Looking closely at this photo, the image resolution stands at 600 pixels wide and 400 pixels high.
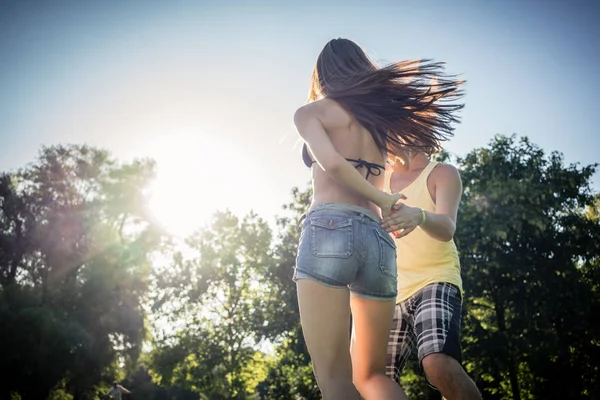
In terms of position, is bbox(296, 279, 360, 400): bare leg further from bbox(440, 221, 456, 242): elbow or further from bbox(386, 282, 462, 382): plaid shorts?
bbox(440, 221, 456, 242): elbow

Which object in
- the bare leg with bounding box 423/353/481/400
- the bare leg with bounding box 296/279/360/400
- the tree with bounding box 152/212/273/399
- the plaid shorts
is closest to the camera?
the bare leg with bounding box 296/279/360/400

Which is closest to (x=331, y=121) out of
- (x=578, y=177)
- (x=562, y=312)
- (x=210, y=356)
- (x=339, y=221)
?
(x=339, y=221)

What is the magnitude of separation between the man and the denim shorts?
16 cm

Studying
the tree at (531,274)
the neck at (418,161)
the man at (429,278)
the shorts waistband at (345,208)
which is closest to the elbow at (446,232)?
the man at (429,278)

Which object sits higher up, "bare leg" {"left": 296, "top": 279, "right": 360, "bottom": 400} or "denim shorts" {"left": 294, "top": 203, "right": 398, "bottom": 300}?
"denim shorts" {"left": 294, "top": 203, "right": 398, "bottom": 300}

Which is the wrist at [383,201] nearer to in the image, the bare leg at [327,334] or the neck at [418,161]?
the bare leg at [327,334]

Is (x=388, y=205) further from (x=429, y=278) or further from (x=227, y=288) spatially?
(x=227, y=288)

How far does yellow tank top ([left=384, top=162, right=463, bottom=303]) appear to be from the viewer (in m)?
3.05

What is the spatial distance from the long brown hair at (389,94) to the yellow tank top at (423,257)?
508 mm

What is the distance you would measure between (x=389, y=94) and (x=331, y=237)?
1034 mm

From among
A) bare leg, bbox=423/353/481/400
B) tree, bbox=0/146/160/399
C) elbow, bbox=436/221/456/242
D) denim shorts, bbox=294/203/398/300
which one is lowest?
bare leg, bbox=423/353/481/400

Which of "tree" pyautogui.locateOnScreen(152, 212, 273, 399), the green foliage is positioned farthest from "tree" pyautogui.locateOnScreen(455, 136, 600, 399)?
"tree" pyautogui.locateOnScreen(152, 212, 273, 399)

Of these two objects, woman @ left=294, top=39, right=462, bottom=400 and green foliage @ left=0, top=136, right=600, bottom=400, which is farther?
green foliage @ left=0, top=136, right=600, bottom=400

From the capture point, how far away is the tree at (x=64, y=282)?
771 inches
